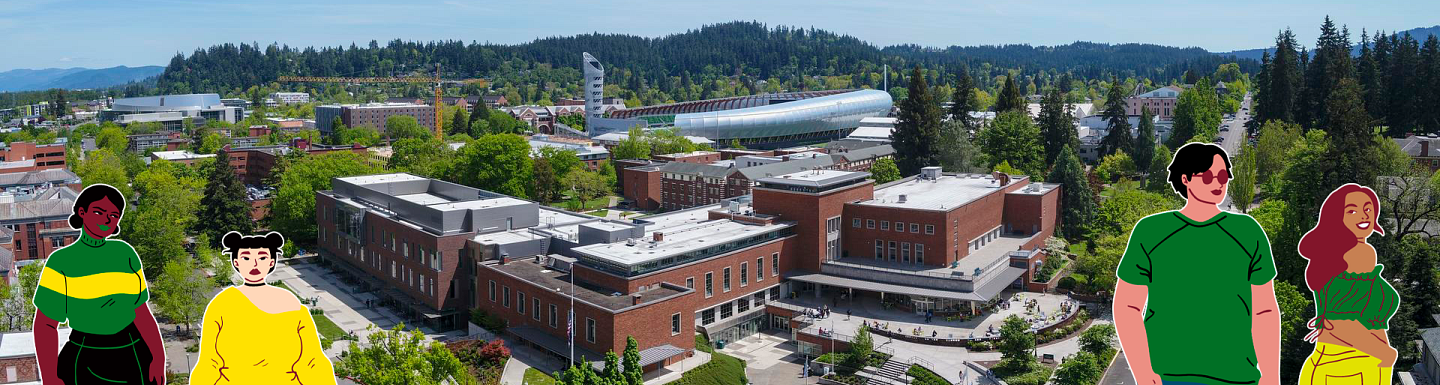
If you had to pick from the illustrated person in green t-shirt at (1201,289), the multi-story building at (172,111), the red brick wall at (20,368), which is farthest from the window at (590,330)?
the multi-story building at (172,111)

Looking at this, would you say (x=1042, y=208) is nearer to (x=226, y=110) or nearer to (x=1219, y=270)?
(x=1219, y=270)

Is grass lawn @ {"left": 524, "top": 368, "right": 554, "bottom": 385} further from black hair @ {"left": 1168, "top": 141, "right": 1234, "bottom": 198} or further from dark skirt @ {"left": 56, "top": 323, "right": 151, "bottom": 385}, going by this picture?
black hair @ {"left": 1168, "top": 141, "right": 1234, "bottom": 198}

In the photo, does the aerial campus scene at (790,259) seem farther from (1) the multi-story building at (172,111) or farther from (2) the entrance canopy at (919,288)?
(1) the multi-story building at (172,111)

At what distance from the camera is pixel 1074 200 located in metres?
62.5

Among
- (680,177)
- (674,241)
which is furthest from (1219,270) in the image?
(680,177)

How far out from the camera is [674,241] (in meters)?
43.9

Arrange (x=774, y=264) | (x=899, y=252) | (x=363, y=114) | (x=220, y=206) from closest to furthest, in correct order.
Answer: (x=774, y=264) → (x=899, y=252) → (x=220, y=206) → (x=363, y=114)

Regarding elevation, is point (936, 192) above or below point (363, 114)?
below

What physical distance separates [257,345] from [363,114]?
488ft

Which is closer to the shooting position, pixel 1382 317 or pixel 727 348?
pixel 1382 317

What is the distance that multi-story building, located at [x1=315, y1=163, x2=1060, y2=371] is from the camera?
3881 cm

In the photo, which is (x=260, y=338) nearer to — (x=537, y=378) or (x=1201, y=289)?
(x=1201, y=289)

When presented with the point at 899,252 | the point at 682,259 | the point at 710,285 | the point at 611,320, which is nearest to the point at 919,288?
the point at 899,252

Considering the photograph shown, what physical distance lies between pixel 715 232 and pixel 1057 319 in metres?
14.8
